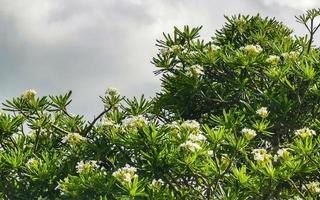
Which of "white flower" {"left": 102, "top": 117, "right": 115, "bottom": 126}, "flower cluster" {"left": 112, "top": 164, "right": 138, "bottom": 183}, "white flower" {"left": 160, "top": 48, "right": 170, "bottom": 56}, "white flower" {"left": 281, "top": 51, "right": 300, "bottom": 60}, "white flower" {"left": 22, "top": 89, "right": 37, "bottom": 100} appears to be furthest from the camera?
"white flower" {"left": 160, "top": 48, "right": 170, "bottom": 56}

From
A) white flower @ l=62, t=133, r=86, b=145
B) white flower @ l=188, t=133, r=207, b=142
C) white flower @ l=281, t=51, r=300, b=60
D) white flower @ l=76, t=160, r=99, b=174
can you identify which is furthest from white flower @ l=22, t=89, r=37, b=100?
white flower @ l=281, t=51, r=300, b=60

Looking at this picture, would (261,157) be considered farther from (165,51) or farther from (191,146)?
(165,51)

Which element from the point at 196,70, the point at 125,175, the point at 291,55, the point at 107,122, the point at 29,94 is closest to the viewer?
the point at 125,175

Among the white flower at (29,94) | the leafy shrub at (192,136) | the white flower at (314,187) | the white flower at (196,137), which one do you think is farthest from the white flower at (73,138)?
the white flower at (314,187)

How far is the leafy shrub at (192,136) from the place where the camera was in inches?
405

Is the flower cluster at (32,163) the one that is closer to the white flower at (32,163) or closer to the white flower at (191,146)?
the white flower at (32,163)

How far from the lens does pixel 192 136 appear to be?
1007 cm

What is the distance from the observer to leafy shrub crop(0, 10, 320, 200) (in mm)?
10281

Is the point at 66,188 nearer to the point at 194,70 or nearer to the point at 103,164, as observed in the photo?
the point at 103,164

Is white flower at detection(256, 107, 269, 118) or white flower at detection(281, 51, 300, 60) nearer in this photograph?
white flower at detection(256, 107, 269, 118)

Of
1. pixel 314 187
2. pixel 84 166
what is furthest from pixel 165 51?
pixel 314 187

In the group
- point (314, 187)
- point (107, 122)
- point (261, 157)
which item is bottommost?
point (314, 187)

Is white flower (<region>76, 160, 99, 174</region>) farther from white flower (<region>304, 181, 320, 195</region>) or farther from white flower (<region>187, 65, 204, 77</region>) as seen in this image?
white flower (<region>304, 181, 320, 195</region>)

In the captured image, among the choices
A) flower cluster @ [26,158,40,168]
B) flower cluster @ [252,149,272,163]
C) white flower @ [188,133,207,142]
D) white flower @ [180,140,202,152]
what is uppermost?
flower cluster @ [26,158,40,168]
